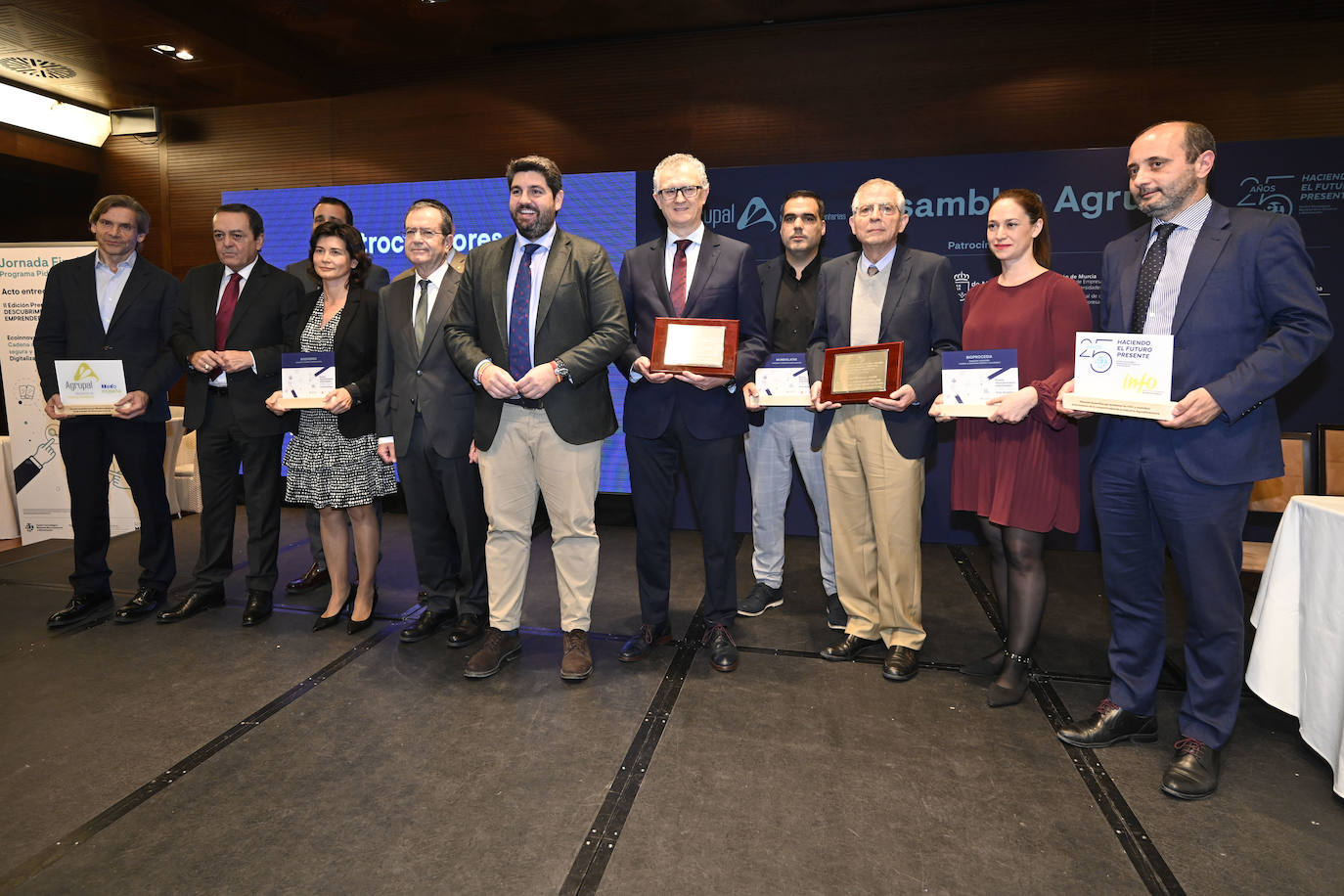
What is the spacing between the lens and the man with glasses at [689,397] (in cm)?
284

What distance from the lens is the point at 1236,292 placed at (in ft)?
6.79

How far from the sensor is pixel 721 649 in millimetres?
2957

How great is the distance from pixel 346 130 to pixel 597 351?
16.9ft

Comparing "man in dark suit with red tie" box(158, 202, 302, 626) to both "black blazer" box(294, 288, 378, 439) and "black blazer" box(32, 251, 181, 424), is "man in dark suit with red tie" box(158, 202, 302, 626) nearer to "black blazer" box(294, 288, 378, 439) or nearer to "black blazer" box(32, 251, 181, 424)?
"black blazer" box(32, 251, 181, 424)

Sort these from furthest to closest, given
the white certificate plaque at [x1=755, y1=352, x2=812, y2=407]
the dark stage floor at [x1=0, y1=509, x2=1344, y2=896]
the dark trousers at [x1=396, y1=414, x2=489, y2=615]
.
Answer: the white certificate plaque at [x1=755, y1=352, x2=812, y2=407] < the dark trousers at [x1=396, y1=414, x2=489, y2=615] < the dark stage floor at [x1=0, y1=509, x2=1344, y2=896]

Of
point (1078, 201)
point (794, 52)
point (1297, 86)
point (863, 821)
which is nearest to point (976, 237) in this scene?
point (1078, 201)

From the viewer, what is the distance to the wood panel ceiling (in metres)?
4.99

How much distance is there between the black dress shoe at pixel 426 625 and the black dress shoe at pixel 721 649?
4.14 ft

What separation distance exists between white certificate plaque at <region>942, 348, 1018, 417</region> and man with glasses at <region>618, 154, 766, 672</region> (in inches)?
29.1

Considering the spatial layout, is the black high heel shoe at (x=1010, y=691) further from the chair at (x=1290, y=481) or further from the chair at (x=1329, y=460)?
the chair at (x=1329, y=460)

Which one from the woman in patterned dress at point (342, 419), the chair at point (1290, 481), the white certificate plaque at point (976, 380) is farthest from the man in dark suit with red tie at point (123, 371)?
the chair at point (1290, 481)

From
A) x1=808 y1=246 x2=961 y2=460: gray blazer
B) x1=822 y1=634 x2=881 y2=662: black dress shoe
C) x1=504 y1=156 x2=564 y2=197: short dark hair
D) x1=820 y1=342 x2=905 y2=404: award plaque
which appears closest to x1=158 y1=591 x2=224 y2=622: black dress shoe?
x1=504 y1=156 x2=564 y2=197: short dark hair

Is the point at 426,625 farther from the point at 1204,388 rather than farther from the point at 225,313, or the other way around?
the point at 1204,388

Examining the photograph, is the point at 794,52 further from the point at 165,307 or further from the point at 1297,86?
the point at 165,307
